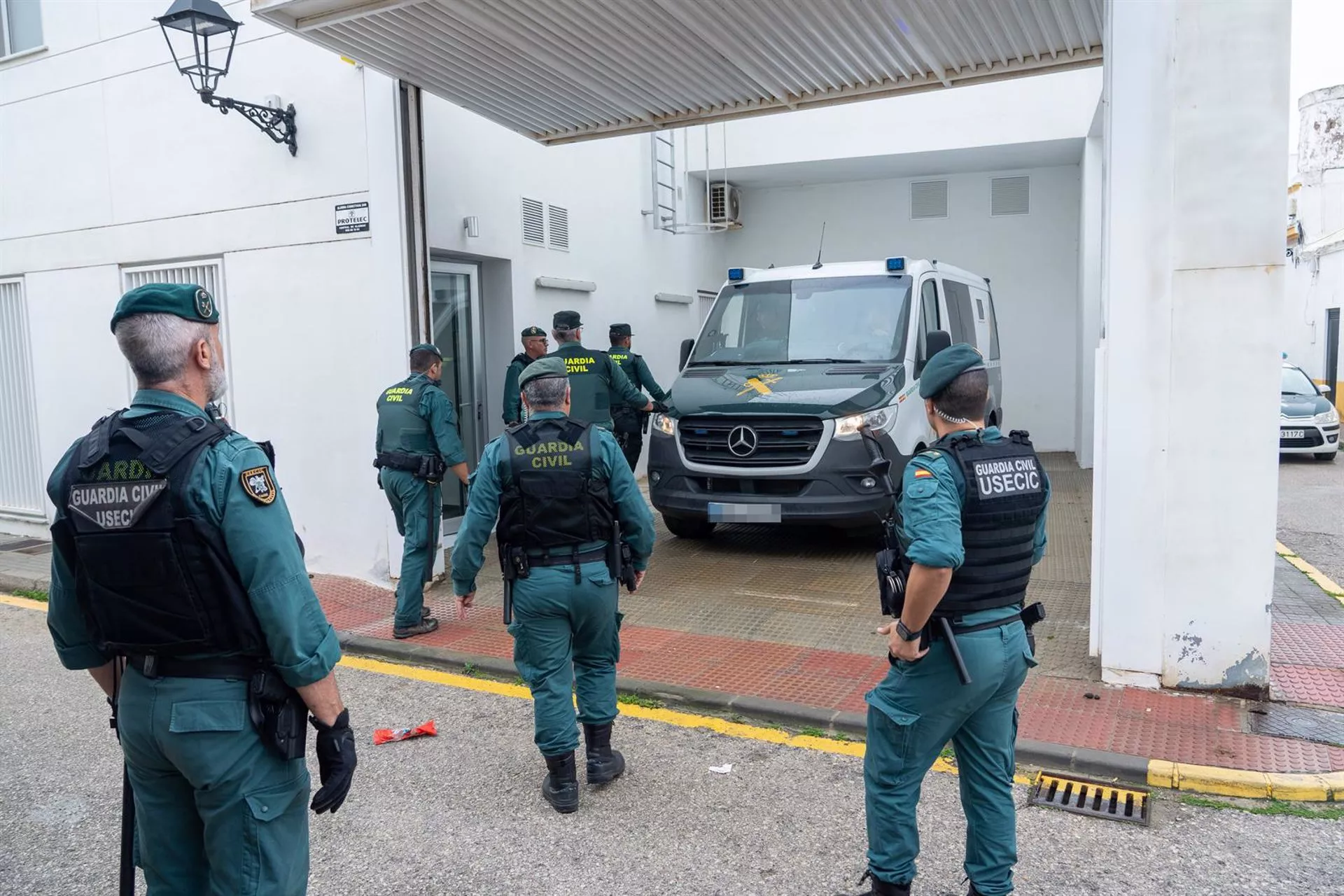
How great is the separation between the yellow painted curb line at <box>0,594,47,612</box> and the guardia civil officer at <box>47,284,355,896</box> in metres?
6.31

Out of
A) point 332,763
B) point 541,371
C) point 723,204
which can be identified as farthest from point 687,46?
point 723,204

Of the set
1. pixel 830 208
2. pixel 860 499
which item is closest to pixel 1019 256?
pixel 830 208

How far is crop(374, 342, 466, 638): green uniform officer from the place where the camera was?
623 centimetres

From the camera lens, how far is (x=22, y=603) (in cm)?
784

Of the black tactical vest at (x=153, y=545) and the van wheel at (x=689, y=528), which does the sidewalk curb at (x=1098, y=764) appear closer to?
the black tactical vest at (x=153, y=545)

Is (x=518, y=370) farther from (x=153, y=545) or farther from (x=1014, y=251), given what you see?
(x=1014, y=251)

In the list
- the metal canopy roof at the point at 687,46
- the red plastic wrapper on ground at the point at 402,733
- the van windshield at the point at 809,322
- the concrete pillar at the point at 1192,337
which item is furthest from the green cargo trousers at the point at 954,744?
the van windshield at the point at 809,322

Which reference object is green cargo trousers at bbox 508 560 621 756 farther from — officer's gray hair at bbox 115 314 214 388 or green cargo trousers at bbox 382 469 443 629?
green cargo trousers at bbox 382 469 443 629

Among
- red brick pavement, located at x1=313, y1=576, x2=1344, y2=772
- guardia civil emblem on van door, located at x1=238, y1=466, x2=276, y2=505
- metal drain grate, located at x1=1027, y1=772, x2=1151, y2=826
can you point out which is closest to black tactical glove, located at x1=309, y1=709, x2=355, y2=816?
guardia civil emblem on van door, located at x1=238, y1=466, x2=276, y2=505

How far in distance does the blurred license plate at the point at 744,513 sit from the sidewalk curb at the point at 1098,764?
2.43 m

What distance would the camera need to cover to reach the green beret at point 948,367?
294cm

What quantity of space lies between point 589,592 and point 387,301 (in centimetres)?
408

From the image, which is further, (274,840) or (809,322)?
(809,322)

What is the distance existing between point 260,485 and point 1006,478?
206 cm
